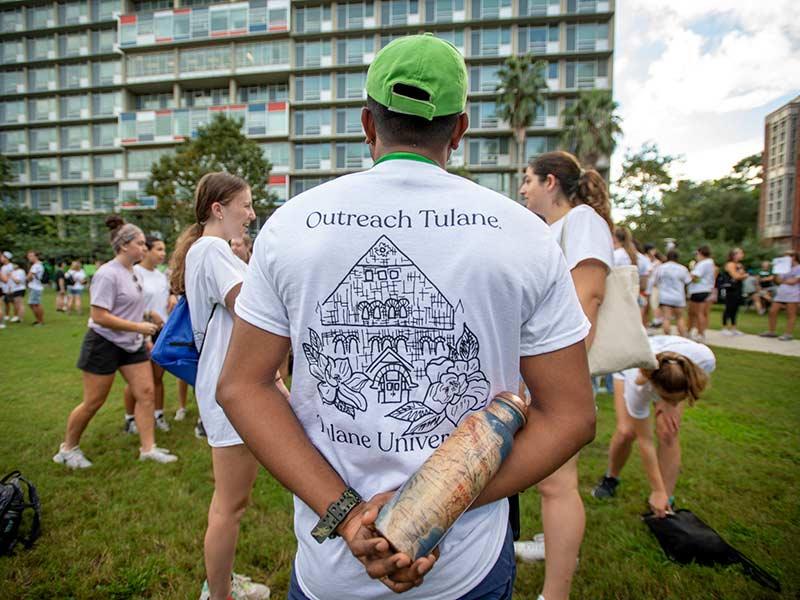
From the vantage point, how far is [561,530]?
7.39 feet

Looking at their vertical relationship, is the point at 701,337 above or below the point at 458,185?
below

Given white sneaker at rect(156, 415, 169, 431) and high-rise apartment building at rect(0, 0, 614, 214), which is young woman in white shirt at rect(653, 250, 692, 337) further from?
high-rise apartment building at rect(0, 0, 614, 214)

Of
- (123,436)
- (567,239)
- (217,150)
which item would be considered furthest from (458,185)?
(217,150)

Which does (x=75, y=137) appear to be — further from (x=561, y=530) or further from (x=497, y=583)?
(x=497, y=583)

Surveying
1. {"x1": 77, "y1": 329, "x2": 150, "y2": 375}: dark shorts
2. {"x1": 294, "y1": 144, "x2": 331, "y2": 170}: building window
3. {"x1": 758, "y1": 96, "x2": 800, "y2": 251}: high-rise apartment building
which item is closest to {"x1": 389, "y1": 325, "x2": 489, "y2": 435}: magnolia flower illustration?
{"x1": 77, "y1": 329, "x2": 150, "y2": 375}: dark shorts

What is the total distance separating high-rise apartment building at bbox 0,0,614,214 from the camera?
1588 inches

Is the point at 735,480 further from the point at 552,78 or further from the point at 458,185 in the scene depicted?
the point at 552,78

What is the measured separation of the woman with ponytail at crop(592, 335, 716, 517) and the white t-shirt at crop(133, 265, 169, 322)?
491 cm

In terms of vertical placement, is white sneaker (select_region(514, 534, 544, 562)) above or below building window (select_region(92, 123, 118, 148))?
below

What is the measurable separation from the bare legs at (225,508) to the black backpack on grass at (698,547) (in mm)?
2705

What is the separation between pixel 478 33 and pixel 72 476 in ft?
151

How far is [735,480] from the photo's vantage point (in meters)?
4.07

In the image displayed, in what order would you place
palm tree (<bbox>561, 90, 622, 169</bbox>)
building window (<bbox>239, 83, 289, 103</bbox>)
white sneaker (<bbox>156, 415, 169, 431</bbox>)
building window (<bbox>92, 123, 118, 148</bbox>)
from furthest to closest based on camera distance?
building window (<bbox>92, 123, 118, 148</bbox>) < building window (<bbox>239, 83, 289, 103</bbox>) < palm tree (<bbox>561, 90, 622, 169</bbox>) < white sneaker (<bbox>156, 415, 169, 431</bbox>)

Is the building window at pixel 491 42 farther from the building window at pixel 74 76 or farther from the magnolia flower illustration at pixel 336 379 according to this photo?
the magnolia flower illustration at pixel 336 379
